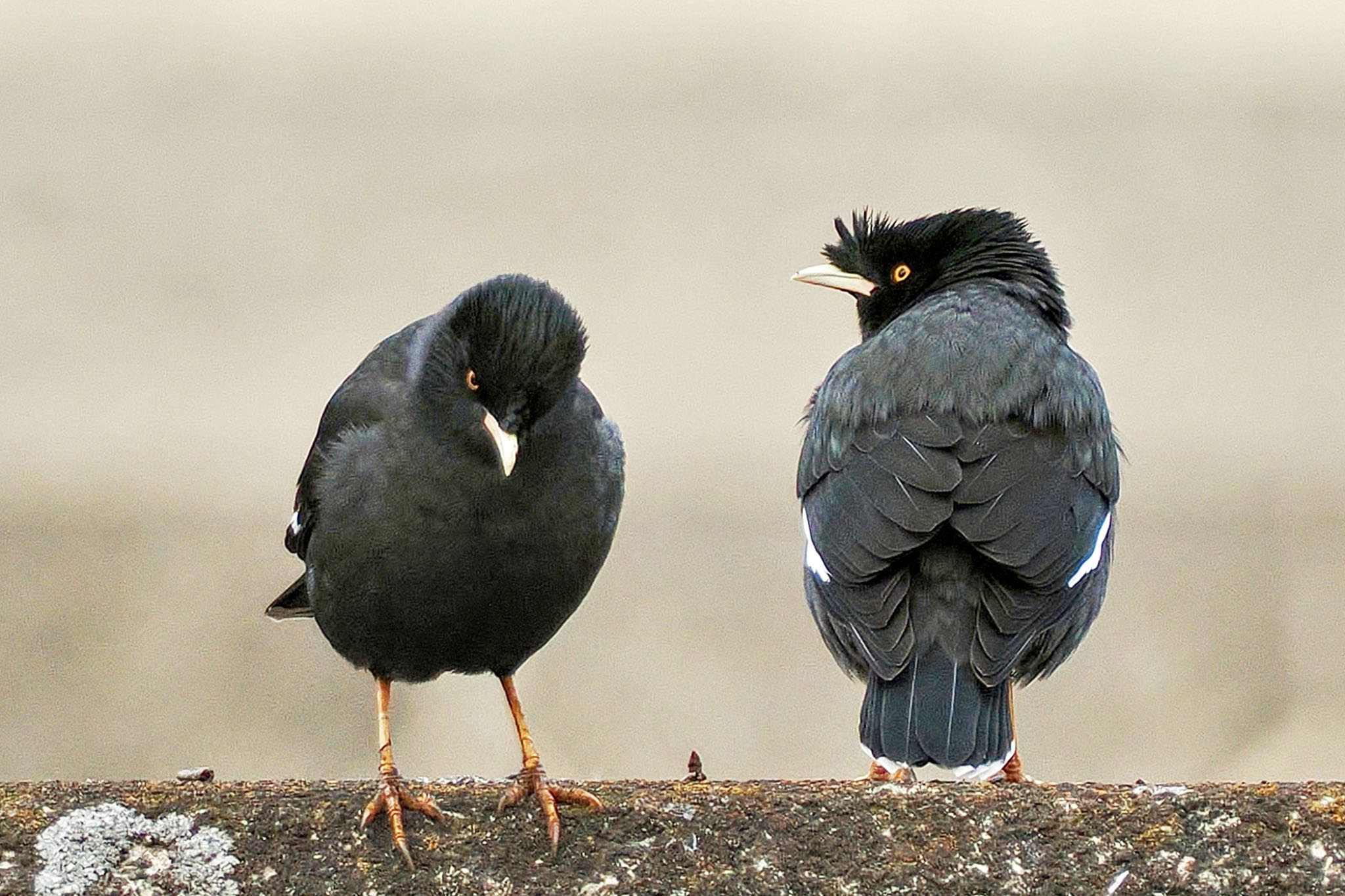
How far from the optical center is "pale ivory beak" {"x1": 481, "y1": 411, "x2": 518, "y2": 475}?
3.64 meters

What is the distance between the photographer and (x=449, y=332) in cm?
382

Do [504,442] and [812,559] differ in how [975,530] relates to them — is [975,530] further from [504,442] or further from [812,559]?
[504,442]

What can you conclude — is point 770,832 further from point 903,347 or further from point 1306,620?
point 1306,620

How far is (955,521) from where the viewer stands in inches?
157

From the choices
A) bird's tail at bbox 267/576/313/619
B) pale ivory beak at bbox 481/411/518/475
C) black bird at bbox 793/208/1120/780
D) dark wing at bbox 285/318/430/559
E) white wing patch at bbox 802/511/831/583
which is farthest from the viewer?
bird's tail at bbox 267/576/313/619

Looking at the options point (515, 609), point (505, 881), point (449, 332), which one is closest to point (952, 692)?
point (515, 609)

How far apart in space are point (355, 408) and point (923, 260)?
169 centimetres

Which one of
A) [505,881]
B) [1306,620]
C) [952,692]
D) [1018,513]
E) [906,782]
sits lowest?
[505,881]

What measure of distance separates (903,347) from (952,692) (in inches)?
36.2

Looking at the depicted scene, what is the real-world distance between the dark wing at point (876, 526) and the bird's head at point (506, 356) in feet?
2.10

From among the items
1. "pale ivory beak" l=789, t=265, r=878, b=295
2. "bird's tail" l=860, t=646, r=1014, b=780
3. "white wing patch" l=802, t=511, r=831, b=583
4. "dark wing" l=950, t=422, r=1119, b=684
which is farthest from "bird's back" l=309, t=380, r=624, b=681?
"pale ivory beak" l=789, t=265, r=878, b=295

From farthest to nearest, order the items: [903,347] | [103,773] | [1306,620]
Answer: [1306,620], [103,773], [903,347]

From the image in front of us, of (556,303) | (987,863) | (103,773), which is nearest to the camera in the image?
(987,863)

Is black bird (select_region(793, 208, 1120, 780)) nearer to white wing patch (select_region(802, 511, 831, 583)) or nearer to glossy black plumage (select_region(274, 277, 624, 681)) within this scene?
white wing patch (select_region(802, 511, 831, 583))
